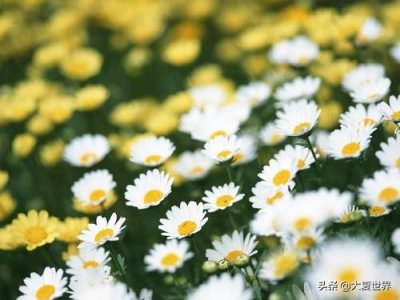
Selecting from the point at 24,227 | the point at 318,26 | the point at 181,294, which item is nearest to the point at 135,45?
the point at 318,26

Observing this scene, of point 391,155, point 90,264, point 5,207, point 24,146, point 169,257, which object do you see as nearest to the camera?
point 391,155

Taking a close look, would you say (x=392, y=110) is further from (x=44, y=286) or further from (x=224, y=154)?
(x=44, y=286)

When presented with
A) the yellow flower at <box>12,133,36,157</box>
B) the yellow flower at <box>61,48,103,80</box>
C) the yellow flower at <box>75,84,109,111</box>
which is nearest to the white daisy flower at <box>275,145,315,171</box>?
the yellow flower at <box>75,84,109,111</box>

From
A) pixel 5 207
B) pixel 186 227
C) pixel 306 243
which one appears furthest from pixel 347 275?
pixel 5 207

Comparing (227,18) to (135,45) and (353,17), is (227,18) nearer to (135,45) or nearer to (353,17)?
(135,45)

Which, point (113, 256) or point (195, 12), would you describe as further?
point (195, 12)

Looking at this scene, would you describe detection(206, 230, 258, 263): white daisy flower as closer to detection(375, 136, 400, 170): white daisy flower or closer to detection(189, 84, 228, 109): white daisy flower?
detection(375, 136, 400, 170): white daisy flower
